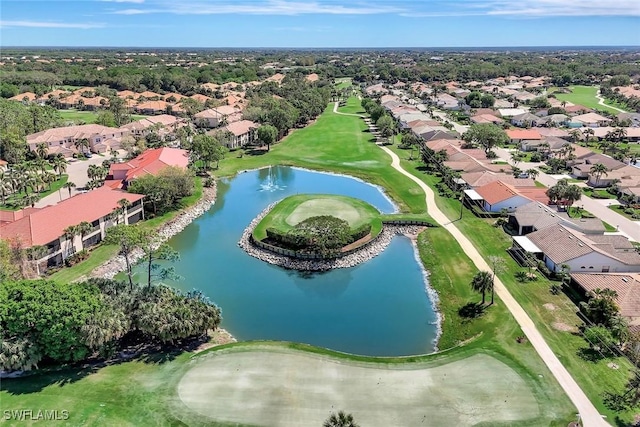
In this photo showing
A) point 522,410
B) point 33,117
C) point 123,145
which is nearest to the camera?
point 522,410

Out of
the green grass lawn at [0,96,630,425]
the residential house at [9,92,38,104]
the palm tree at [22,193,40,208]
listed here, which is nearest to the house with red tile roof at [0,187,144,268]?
the palm tree at [22,193,40,208]

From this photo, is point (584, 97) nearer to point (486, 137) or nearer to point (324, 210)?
point (486, 137)

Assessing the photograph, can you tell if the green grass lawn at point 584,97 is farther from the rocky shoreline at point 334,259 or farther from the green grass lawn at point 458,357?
the green grass lawn at point 458,357

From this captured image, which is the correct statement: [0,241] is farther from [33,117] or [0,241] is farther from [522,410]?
[33,117]

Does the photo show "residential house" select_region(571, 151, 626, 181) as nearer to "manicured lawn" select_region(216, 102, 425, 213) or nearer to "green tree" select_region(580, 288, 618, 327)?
"manicured lawn" select_region(216, 102, 425, 213)

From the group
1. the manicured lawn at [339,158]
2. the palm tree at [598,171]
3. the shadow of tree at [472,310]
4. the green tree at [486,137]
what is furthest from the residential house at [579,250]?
the green tree at [486,137]

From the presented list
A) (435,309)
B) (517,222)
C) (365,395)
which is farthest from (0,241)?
(517,222)

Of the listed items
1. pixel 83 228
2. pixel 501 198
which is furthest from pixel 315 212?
pixel 83 228
